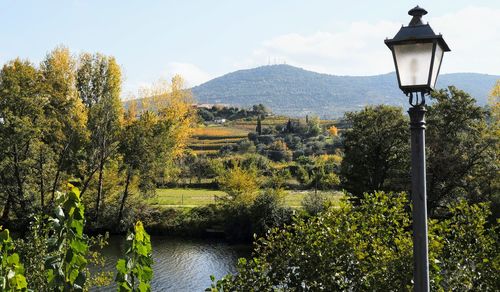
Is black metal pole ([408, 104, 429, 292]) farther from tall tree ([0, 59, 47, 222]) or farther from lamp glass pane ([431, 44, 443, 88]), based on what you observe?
tall tree ([0, 59, 47, 222])

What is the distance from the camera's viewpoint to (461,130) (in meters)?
28.8

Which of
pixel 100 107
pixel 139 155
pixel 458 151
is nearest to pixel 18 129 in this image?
pixel 100 107

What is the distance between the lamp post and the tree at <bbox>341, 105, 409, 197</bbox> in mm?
26342

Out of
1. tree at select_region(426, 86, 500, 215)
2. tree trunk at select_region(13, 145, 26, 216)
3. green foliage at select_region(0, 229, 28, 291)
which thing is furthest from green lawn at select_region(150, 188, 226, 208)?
green foliage at select_region(0, 229, 28, 291)

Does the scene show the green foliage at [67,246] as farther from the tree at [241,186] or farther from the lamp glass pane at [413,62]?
the tree at [241,186]

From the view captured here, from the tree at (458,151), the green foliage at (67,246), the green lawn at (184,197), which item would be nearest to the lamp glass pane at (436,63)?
the green foliage at (67,246)

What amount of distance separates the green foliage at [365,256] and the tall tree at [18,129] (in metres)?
27.4

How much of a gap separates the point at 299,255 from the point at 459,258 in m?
2.06

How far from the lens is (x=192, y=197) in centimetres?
4366

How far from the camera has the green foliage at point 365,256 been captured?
6.70 m

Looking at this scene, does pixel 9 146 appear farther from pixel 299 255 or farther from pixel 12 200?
pixel 299 255

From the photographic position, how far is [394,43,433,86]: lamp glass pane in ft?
13.5

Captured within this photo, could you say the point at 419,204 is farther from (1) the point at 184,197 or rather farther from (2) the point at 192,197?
(1) the point at 184,197

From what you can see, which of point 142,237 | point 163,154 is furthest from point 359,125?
point 142,237
